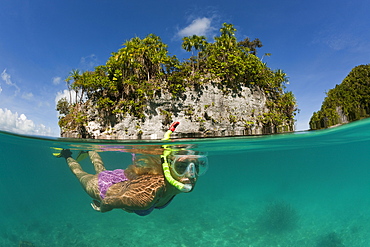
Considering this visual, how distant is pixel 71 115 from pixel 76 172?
54.2ft

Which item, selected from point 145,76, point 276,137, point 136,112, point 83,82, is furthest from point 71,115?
point 276,137

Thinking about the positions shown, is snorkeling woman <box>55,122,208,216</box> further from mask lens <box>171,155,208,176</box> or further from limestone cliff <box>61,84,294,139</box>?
limestone cliff <box>61,84,294,139</box>

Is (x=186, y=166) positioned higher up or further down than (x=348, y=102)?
further down

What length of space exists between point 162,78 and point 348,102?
1576 centimetres

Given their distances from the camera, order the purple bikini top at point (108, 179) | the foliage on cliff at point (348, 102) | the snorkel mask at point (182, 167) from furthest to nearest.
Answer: the foliage on cliff at point (348, 102), the purple bikini top at point (108, 179), the snorkel mask at point (182, 167)

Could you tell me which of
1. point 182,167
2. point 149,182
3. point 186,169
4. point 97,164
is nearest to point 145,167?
point 149,182

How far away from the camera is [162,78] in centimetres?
2155

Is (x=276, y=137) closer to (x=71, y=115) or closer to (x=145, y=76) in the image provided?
(x=145, y=76)

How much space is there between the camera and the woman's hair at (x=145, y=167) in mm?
4180

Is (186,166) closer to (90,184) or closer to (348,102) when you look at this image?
(90,184)

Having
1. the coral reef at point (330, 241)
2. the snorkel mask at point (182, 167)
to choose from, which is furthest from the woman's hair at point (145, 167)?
the coral reef at point (330, 241)

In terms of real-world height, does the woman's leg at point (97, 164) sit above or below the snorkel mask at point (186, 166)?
below

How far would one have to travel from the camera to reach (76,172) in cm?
616

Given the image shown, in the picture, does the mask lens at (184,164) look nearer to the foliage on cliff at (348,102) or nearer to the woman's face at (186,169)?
the woman's face at (186,169)
